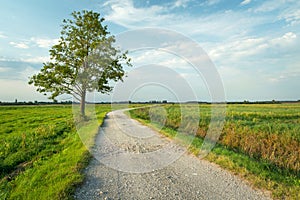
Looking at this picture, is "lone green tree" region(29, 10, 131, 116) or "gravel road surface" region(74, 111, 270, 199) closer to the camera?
"gravel road surface" region(74, 111, 270, 199)

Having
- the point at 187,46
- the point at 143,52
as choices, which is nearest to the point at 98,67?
the point at 143,52

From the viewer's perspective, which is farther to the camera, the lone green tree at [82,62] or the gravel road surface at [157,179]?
the lone green tree at [82,62]

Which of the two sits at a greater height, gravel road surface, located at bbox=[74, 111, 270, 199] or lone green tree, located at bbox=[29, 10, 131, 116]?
lone green tree, located at bbox=[29, 10, 131, 116]

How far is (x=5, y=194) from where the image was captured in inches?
215

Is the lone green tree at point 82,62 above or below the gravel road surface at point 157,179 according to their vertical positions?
above

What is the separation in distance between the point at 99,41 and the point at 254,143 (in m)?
19.7

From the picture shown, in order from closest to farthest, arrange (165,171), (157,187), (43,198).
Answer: (43,198) < (157,187) < (165,171)

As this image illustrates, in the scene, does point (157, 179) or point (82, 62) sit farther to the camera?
point (82, 62)

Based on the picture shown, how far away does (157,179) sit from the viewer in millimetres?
5793

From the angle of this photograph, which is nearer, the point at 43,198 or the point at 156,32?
the point at 43,198

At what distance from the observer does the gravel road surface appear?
4895 millimetres

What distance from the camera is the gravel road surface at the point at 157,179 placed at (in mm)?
4895

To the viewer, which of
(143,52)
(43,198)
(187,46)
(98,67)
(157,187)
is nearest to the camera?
(43,198)

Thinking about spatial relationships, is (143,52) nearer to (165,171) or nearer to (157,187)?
(165,171)
